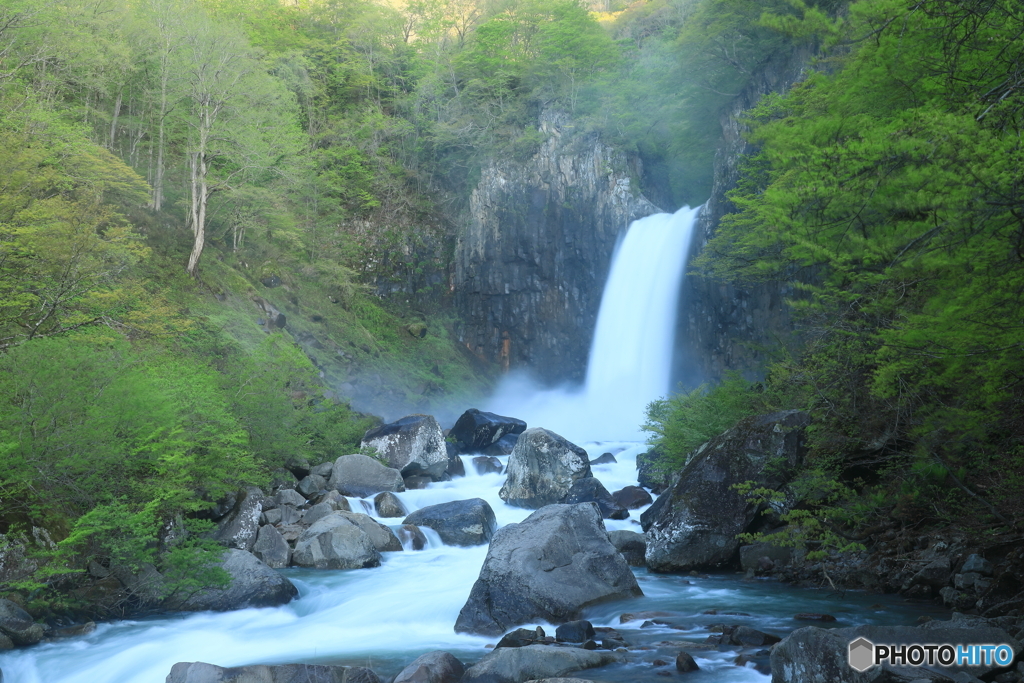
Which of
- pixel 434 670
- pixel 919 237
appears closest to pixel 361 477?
pixel 434 670

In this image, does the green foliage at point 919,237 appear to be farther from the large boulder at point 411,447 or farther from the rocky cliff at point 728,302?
the rocky cliff at point 728,302

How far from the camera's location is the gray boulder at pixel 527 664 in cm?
687

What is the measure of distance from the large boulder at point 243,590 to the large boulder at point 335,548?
1442 millimetres

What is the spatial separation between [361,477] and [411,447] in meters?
2.72

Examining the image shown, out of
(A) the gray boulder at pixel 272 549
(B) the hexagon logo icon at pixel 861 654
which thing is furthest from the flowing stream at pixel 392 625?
(B) the hexagon logo icon at pixel 861 654

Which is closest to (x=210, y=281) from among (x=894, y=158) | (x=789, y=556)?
(x=789, y=556)

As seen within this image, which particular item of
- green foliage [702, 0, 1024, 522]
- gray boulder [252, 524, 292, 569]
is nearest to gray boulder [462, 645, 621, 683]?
green foliage [702, 0, 1024, 522]

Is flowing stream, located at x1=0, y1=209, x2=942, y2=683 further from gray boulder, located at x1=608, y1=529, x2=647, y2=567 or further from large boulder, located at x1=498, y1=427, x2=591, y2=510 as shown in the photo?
large boulder, located at x1=498, y1=427, x2=591, y2=510

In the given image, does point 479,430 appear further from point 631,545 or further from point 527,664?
point 527,664

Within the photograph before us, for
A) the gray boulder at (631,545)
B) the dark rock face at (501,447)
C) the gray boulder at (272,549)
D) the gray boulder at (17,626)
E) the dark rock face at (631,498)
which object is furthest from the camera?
the dark rock face at (501,447)

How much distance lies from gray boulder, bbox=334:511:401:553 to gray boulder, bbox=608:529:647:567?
4102mm

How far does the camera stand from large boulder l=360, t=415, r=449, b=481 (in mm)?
19453

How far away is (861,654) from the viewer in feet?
20.4

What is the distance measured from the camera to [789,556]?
1097cm
